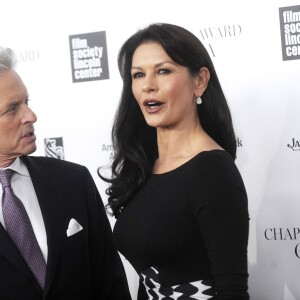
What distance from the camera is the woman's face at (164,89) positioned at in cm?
160

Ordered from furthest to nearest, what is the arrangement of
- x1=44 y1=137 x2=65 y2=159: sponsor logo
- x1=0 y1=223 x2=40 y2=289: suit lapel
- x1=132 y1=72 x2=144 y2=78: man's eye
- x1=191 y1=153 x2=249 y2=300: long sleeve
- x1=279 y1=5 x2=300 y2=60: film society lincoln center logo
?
x1=44 y1=137 x2=65 y2=159: sponsor logo, x1=279 y1=5 x2=300 y2=60: film society lincoln center logo, x1=132 y1=72 x2=144 y2=78: man's eye, x1=0 y1=223 x2=40 y2=289: suit lapel, x1=191 y1=153 x2=249 y2=300: long sleeve

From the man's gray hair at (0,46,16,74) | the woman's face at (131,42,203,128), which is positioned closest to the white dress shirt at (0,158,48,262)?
the man's gray hair at (0,46,16,74)

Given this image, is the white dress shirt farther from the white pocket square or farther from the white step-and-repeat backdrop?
the white step-and-repeat backdrop

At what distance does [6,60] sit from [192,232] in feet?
2.38

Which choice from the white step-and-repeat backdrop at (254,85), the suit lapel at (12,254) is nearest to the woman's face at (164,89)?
the suit lapel at (12,254)

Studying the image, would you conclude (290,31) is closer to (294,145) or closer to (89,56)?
(294,145)

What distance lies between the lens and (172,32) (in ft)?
5.26

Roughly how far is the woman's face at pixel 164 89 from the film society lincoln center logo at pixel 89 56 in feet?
2.68

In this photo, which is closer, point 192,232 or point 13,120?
point 192,232

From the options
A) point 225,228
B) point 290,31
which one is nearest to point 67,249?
point 225,228

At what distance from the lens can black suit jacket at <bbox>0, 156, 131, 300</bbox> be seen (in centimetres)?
158

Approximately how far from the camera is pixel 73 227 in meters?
1.72

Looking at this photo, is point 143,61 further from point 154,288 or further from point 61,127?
point 61,127

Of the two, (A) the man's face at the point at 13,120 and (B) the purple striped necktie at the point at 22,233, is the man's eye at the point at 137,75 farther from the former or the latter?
(B) the purple striped necktie at the point at 22,233
